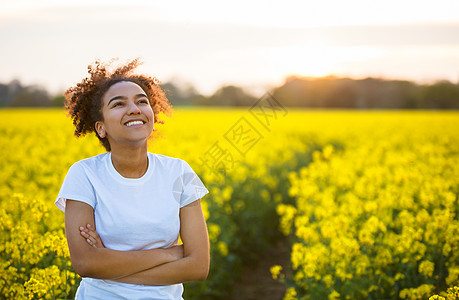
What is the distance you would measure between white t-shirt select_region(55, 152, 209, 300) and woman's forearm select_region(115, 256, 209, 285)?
3 cm

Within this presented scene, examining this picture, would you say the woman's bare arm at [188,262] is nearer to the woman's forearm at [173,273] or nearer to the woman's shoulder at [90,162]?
the woman's forearm at [173,273]

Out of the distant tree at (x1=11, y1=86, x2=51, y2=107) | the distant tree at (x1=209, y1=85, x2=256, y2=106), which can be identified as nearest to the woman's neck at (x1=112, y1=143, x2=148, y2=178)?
the distant tree at (x1=11, y1=86, x2=51, y2=107)

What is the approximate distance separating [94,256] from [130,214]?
10.4 inches

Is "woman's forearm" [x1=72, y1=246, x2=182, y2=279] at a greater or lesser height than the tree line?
lesser

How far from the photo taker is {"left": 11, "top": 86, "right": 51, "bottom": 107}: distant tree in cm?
2042

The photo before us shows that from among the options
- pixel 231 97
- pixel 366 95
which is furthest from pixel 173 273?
pixel 366 95

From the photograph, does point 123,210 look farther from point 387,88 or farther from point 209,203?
point 387,88

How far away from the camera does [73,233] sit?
6.97 ft

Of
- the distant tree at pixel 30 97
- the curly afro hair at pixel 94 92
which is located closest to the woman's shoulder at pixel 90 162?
the curly afro hair at pixel 94 92

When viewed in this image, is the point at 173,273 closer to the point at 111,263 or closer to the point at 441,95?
the point at 111,263

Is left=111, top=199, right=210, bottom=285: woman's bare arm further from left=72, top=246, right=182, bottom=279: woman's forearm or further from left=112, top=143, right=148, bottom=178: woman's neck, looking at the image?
left=112, top=143, right=148, bottom=178: woman's neck

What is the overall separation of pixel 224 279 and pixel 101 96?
9.58 feet

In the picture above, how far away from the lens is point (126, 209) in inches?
85.9

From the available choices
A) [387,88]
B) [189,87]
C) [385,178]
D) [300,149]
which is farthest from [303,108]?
[385,178]
